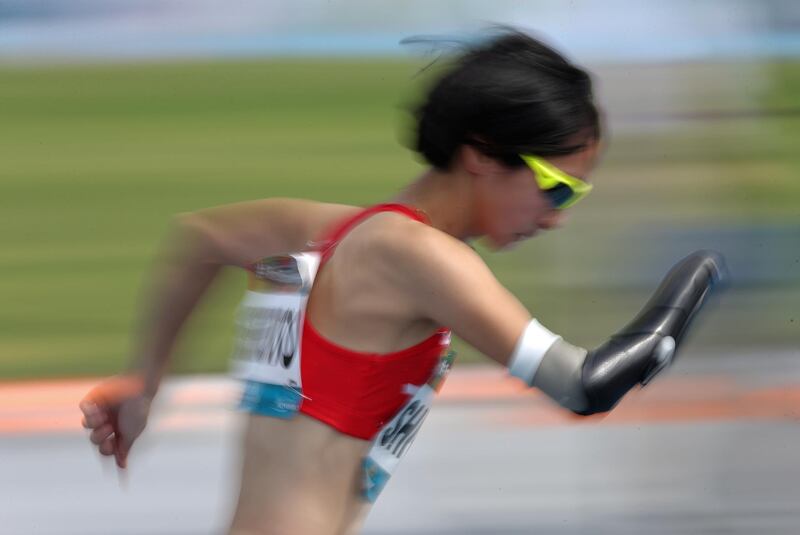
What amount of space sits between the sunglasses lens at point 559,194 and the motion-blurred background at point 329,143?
198 centimetres

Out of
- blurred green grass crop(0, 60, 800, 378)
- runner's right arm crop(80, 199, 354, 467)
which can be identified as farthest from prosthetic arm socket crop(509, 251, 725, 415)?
blurred green grass crop(0, 60, 800, 378)

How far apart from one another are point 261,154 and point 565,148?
7.34 metres

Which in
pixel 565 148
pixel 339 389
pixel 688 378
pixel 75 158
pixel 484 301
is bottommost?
pixel 75 158

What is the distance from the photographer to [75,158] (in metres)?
9.05

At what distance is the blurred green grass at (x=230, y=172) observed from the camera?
6066 mm

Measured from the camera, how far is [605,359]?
5.42ft

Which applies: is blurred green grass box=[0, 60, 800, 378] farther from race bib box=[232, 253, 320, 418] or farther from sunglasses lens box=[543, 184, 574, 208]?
sunglasses lens box=[543, 184, 574, 208]

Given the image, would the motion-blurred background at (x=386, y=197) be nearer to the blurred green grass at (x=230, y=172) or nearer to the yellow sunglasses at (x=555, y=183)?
the blurred green grass at (x=230, y=172)

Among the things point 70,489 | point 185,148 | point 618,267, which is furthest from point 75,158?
point 70,489

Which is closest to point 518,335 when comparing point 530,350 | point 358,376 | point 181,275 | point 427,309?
point 530,350

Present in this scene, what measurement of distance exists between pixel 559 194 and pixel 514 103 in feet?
0.48

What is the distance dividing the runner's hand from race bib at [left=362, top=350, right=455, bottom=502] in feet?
1.31

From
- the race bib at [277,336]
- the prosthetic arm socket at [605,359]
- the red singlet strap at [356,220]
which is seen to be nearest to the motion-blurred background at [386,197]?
the race bib at [277,336]

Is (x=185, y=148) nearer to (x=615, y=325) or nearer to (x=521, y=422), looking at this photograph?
(x=615, y=325)
